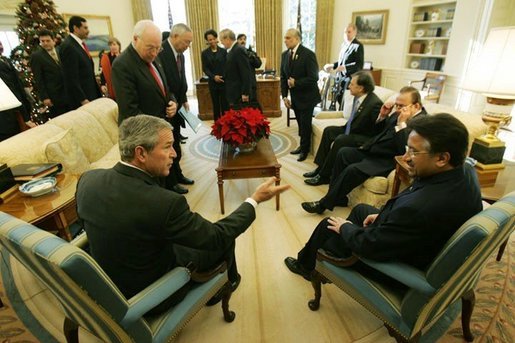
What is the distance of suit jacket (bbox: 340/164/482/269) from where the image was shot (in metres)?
1.19

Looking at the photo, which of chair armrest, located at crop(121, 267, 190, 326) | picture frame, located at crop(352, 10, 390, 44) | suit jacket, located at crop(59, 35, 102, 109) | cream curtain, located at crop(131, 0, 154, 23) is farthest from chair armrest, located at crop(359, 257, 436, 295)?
cream curtain, located at crop(131, 0, 154, 23)

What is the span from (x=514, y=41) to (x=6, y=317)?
376cm

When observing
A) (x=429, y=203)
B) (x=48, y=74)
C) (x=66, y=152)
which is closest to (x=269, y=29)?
(x=48, y=74)

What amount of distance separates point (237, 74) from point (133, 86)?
216cm

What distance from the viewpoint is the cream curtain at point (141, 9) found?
7.05 m

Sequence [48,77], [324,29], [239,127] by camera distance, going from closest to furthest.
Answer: [239,127] < [48,77] < [324,29]

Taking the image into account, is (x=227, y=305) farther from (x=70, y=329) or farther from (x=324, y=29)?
(x=324, y=29)

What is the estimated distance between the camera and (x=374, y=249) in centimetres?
130

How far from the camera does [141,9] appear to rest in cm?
710

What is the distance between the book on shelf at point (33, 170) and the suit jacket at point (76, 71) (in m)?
1.94

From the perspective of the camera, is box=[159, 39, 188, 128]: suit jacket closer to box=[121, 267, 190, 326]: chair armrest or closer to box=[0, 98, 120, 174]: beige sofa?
box=[0, 98, 120, 174]: beige sofa

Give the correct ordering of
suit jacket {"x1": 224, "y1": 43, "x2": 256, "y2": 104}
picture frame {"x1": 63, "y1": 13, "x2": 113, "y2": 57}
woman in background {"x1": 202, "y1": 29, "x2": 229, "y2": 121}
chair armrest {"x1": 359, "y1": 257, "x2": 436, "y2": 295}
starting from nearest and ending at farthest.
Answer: chair armrest {"x1": 359, "y1": 257, "x2": 436, "y2": 295} < suit jacket {"x1": 224, "y1": 43, "x2": 256, "y2": 104} < woman in background {"x1": 202, "y1": 29, "x2": 229, "y2": 121} < picture frame {"x1": 63, "y1": 13, "x2": 113, "y2": 57}

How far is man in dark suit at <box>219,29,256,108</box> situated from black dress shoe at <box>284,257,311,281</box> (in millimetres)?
2871

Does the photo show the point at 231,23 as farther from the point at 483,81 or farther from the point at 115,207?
the point at 115,207
